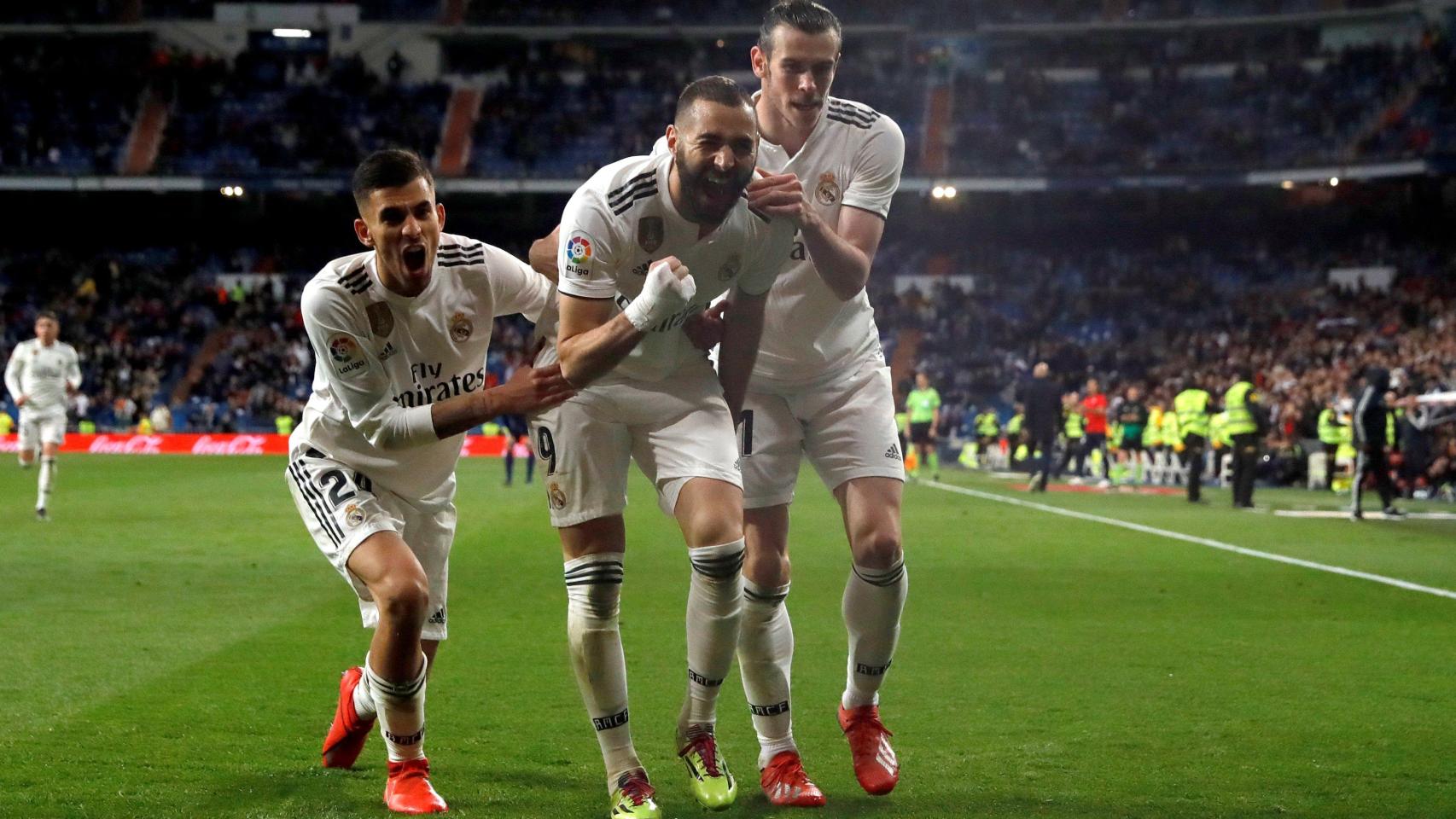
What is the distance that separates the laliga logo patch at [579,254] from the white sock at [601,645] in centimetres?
90

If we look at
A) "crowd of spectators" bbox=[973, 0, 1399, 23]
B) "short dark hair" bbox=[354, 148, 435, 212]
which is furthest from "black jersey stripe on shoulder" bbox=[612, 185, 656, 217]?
"crowd of spectators" bbox=[973, 0, 1399, 23]

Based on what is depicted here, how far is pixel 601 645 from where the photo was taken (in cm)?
473

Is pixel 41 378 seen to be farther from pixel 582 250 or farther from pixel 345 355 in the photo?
pixel 582 250

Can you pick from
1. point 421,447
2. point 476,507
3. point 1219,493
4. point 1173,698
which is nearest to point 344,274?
point 421,447

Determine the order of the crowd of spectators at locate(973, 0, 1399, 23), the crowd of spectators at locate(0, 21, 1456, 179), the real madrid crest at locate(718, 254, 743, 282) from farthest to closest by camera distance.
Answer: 1. the crowd of spectators at locate(973, 0, 1399, 23)
2. the crowd of spectators at locate(0, 21, 1456, 179)
3. the real madrid crest at locate(718, 254, 743, 282)

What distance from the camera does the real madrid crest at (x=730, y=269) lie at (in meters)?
4.64

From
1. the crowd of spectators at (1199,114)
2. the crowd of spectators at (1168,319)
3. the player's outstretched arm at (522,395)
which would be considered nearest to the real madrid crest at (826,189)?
the player's outstretched arm at (522,395)

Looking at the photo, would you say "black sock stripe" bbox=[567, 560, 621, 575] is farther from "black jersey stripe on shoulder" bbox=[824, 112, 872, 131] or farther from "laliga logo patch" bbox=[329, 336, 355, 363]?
"black jersey stripe on shoulder" bbox=[824, 112, 872, 131]

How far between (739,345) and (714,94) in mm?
941

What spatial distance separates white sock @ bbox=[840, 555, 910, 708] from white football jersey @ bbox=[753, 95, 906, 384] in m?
0.74

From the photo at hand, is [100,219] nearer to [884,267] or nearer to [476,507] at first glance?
[884,267]

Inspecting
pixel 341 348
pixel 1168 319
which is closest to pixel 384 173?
pixel 341 348

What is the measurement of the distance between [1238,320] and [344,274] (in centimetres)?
3782

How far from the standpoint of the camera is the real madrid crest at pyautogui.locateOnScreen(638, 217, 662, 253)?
4.48 meters
